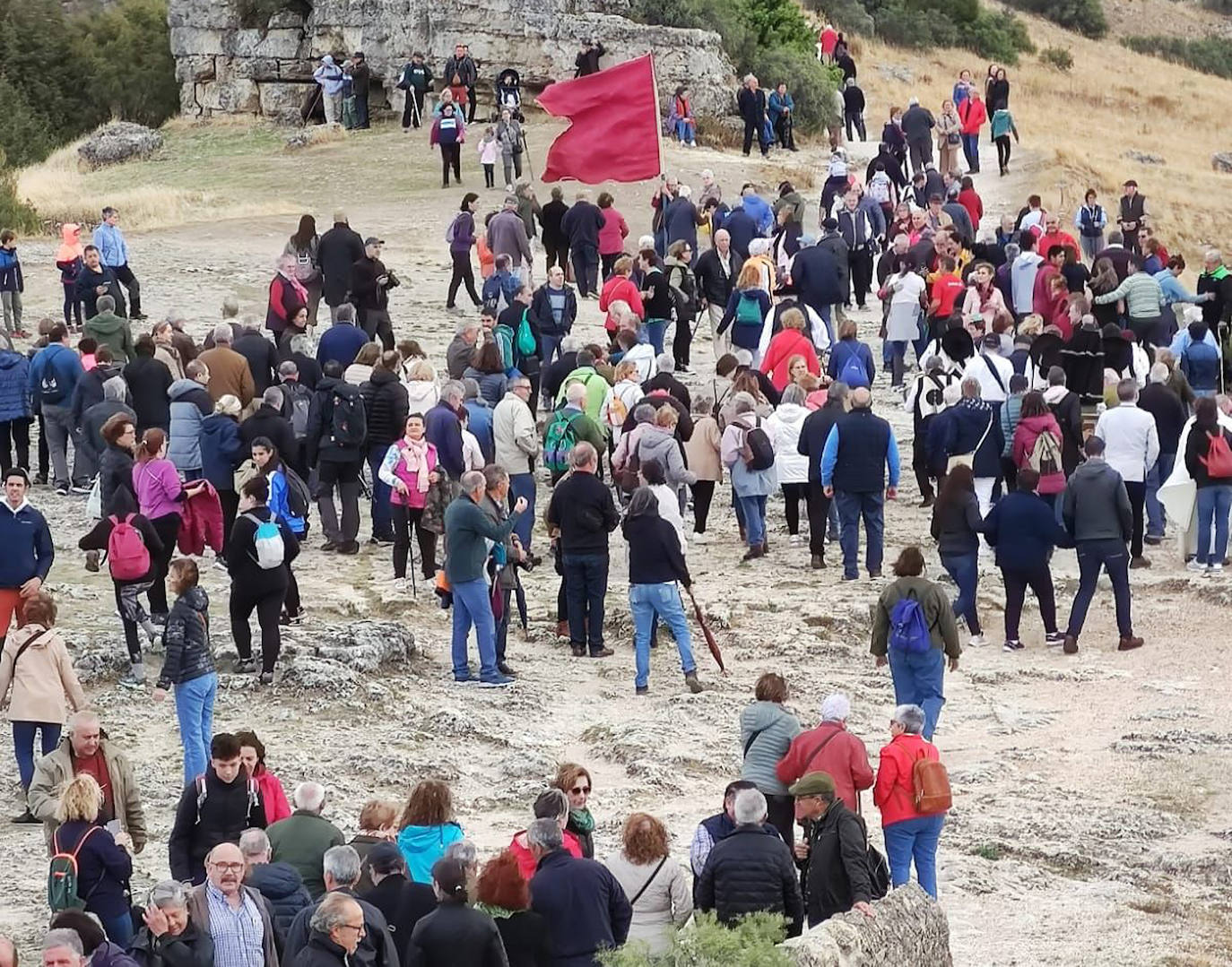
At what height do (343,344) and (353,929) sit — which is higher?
(343,344)

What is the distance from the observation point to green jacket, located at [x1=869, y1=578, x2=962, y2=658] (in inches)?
506

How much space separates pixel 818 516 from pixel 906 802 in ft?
23.0

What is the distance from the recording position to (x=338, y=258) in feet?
74.1

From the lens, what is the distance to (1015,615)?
15.8 m

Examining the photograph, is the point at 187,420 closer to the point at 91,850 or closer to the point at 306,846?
the point at 91,850

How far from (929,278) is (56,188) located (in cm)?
1957

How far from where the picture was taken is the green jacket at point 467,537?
1409cm

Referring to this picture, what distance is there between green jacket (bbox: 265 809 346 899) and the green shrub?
54195 mm

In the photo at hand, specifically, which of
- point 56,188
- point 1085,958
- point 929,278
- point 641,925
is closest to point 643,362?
point 929,278

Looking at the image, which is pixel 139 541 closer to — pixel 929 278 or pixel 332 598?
pixel 332 598

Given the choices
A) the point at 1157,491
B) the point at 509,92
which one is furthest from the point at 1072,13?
the point at 1157,491

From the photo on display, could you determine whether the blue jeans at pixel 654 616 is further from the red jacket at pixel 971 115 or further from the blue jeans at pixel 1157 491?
the red jacket at pixel 971 115

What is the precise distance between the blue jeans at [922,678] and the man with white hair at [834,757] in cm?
254

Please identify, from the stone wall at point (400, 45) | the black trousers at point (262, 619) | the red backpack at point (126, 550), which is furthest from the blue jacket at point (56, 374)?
the stone wall at point (400, 45)
